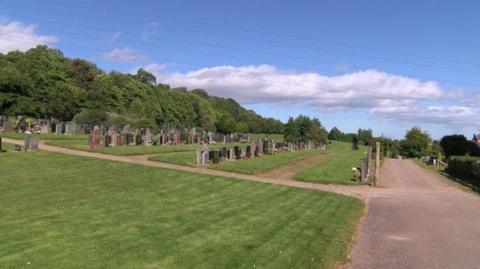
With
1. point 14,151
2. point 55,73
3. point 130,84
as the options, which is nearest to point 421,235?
point 14,151

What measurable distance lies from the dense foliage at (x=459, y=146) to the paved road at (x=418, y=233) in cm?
4065

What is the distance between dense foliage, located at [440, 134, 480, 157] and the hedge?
19053mm

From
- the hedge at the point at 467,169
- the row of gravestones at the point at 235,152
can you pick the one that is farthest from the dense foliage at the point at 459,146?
the row of gravestones at the point at 235,152

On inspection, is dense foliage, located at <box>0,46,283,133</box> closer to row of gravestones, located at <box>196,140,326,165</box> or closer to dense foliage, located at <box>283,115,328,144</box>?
dense foliage, located at <box>283,115,328,144</box>

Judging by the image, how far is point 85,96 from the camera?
277 ft

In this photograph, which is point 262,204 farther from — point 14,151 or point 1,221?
point 14,151

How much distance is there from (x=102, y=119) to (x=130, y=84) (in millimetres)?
51608

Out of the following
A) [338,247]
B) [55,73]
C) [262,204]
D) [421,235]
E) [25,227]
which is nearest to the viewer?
[25,227]

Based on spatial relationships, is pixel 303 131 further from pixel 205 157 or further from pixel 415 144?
pixel 205 157

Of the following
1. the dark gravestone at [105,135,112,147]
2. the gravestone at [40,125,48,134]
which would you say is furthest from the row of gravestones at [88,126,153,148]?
the gravestone at [40,125,48,134]

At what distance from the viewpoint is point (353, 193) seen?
24.3 meters

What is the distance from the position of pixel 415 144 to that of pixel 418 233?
282 feet

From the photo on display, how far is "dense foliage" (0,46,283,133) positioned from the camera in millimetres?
66500

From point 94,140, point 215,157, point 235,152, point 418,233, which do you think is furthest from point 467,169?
point 94,140
